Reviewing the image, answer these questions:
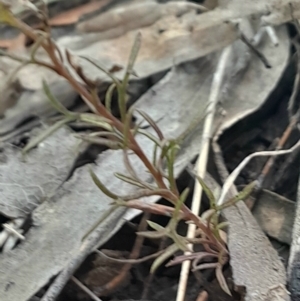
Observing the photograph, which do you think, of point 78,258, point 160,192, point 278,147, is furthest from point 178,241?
point 278,147

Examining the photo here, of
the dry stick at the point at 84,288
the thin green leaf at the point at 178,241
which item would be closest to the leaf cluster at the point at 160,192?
the thin green leaf at the point at 178,241

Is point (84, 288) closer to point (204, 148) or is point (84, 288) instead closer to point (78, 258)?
point (78, 258)

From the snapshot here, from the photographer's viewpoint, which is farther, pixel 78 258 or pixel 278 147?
pixel 278 147

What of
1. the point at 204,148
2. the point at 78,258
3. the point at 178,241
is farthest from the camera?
the point at 204,148

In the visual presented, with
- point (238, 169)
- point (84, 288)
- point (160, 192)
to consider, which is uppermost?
point (238, 169)

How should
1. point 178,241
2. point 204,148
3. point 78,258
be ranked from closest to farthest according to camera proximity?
point 178,241 → point 78,258 → point 204,148

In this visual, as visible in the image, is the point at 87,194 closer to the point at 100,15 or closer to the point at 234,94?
the point at 234,94

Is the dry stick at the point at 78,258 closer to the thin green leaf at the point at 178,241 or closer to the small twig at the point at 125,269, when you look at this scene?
the small twig at the point at 125,269

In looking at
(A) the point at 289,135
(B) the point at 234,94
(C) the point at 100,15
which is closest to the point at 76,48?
(C) the point at 100,15
